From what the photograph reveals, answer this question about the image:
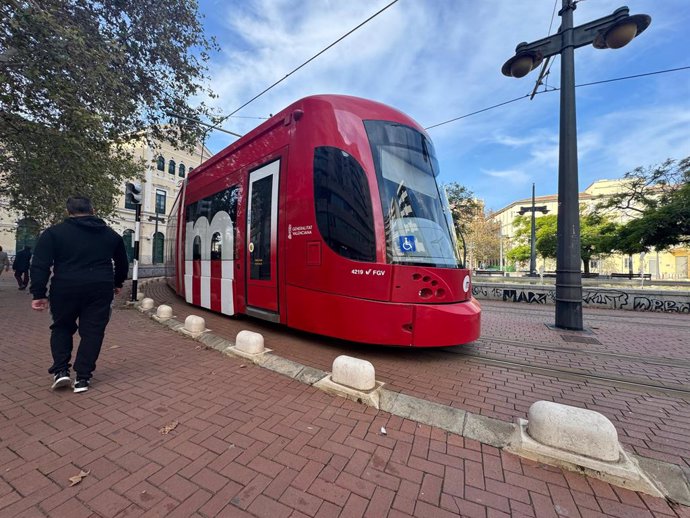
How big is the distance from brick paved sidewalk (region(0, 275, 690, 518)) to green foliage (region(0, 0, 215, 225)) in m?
5.73

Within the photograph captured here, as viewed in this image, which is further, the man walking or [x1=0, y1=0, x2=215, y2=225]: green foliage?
[x1=0, y1=0, x2=215, y2=225]: green foliage

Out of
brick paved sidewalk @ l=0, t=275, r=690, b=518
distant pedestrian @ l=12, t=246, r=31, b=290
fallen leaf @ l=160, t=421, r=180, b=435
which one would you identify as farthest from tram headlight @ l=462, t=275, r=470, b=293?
distant pedestrian @ l=12, t=246, r=31, b=290

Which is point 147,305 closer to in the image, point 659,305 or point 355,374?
point 355,374

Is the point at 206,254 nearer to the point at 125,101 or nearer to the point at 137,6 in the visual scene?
the point at 125,101

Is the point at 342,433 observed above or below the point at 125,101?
below

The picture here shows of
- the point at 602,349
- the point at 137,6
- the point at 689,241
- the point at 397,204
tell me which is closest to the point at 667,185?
the point at 689,241

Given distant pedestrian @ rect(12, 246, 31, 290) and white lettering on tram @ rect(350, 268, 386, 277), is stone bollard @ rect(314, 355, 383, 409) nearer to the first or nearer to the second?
white lettering on tram @ rect(350, 268, 386, 277)

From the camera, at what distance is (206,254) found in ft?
23.6

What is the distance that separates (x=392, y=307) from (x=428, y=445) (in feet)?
5.80

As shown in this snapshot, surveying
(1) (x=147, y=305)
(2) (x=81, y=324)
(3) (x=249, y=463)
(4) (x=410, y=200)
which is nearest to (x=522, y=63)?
(4) (x=410, y=200)

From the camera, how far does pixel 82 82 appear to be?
6.32 meters

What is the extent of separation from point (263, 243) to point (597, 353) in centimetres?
566

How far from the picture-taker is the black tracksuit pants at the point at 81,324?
3080 millimetres

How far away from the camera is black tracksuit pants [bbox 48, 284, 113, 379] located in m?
3.08
